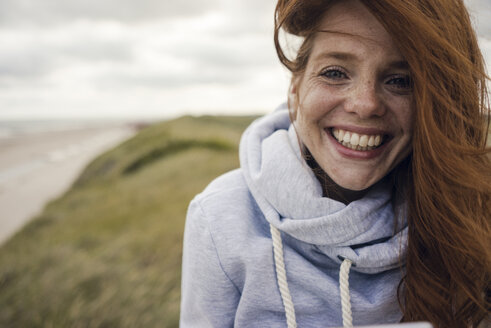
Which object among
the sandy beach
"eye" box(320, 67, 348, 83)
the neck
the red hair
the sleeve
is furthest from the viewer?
the sandy beach

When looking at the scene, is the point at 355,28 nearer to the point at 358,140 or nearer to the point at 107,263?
the point at 358,140

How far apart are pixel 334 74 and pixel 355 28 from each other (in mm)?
171

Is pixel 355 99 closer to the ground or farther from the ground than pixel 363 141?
farther from the ground

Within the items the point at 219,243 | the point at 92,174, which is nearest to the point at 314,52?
the point at 219,243

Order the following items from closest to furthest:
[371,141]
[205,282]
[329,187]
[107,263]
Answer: [371,141], [205,282], [329,187], [107,263]

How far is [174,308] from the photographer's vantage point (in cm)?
356

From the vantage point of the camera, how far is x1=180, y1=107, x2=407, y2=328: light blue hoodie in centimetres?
140

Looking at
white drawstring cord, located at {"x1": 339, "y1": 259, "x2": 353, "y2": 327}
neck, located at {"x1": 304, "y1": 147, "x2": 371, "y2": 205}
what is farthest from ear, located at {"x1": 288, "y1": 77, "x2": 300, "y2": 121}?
white drawstring cord, located at {"x1": 339, "y1": 259, "x2": 353, "y2": 327}

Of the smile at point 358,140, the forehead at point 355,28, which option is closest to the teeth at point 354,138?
the smile at point 358,140

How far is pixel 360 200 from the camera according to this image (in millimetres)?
1441

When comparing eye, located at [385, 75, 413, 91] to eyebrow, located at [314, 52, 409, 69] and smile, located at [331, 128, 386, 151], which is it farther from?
smile, located at [331, 128, 386, 151]

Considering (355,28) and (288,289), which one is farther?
(288,289)

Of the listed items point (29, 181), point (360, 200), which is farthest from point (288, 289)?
point (29, 181)

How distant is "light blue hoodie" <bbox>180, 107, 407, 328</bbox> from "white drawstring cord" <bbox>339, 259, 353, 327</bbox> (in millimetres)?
29
